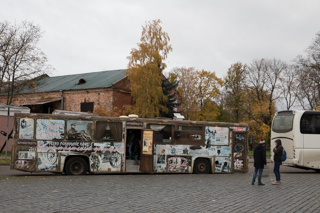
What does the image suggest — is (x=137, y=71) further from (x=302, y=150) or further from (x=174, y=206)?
(x=174, y=206)

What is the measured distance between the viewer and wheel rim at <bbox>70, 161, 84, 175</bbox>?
668 inches

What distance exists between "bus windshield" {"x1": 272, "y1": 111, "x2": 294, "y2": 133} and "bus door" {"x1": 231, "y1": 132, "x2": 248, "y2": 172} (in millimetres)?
3028

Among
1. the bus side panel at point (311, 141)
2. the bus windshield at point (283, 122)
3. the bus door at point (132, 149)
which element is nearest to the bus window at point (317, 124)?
the bus side panel at point (311, 141)

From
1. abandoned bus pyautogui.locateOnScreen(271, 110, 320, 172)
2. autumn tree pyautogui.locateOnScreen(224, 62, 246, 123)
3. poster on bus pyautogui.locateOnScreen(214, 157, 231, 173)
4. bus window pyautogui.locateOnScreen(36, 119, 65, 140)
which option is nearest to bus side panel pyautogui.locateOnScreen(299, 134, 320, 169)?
abandoned bus pyautogui.locateOnScreen(271, 110, 320, 172)

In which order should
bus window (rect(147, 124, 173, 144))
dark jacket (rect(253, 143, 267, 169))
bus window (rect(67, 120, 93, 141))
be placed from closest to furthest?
dark jacket (rect(253, 143, 267, 169))
bus window (rect(67, 120, 93, 141))
bus window (rect(147, 124, 173, 144))

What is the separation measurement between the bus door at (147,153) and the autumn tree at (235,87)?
39.8 m

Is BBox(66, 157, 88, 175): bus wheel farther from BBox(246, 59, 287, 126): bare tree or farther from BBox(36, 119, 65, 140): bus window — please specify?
BBox(246, 59, 287, 126): bare tree

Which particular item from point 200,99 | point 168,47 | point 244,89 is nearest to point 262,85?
point 244,89

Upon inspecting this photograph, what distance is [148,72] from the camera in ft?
133

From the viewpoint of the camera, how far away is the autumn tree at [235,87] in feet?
185

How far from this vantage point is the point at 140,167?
1814 centimetres

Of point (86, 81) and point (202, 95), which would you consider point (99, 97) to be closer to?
point (86, 81)

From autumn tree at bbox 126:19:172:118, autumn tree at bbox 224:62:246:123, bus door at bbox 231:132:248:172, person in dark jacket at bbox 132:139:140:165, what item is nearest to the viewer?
person in dark jacket at bbox 132:139:140:165

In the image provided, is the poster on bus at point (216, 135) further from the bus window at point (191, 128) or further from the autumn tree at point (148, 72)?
the autumn tree at point (148, 72)
